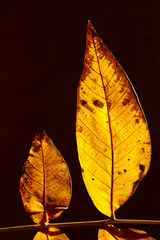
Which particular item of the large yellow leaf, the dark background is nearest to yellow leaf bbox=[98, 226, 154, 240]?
the large yellow leaf

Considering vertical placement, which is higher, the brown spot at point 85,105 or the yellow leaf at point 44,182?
the brown spot at point 85,105

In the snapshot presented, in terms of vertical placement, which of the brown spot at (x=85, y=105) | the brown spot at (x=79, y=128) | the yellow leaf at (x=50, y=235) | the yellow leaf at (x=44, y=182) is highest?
the brown spot at (x=85, y=105)

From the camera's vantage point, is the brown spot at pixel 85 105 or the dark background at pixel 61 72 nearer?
the brown spot at pixel 85 105

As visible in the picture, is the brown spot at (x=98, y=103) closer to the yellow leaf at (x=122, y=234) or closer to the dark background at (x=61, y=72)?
the yellow leaf at (x=122, y=234)

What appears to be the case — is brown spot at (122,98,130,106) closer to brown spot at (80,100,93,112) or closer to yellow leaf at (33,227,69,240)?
brown spot at (80,100,93,112)

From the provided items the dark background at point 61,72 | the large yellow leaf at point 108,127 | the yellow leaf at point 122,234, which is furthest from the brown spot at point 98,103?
the dark background at point 61,72

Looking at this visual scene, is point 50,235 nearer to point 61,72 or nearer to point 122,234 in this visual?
point 122,234

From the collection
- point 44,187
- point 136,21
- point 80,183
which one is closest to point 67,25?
point 136,21

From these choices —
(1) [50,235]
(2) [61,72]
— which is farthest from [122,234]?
(2) [61,72]
